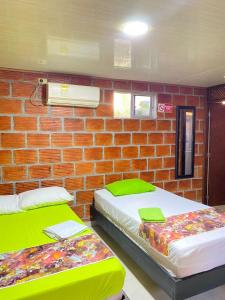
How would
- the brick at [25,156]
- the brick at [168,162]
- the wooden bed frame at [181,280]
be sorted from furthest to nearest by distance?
the brick at [168,162], the brick at [25,156], the wooden bed frame at [181,280]

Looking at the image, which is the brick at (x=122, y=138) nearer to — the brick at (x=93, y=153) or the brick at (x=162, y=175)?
the brick at (x=93, y=153)

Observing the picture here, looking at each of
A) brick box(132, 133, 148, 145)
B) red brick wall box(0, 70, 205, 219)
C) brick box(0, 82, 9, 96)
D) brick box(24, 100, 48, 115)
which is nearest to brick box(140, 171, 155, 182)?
red brick wall box(0, 70, 205, 219)

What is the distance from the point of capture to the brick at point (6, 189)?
3.05 m

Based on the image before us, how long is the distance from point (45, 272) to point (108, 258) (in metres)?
0.46

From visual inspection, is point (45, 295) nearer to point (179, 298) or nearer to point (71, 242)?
point (71, 242)

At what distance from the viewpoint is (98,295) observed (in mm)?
1559

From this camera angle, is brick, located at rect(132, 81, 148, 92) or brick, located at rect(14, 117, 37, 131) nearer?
brick, located at rect(14, 117, 37, 131)

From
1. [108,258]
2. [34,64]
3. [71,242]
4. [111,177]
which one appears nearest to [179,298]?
[108,258]

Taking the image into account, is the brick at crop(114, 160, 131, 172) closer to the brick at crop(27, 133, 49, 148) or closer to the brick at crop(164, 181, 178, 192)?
the brick at crop(164, 181, 178, 192)

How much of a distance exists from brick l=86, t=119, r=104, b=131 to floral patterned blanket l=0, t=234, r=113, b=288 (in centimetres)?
185

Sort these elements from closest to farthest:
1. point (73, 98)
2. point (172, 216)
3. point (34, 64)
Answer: point (172, 216) < point (34, 64) < point (73, 98)

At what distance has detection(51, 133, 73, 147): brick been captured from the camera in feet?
10.7

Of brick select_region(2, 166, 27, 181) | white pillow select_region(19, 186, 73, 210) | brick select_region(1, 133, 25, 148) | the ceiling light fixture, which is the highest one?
the ceiling light fixture

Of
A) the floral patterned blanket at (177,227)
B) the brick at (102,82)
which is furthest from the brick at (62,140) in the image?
the floral patterned blanket at (177,227)
